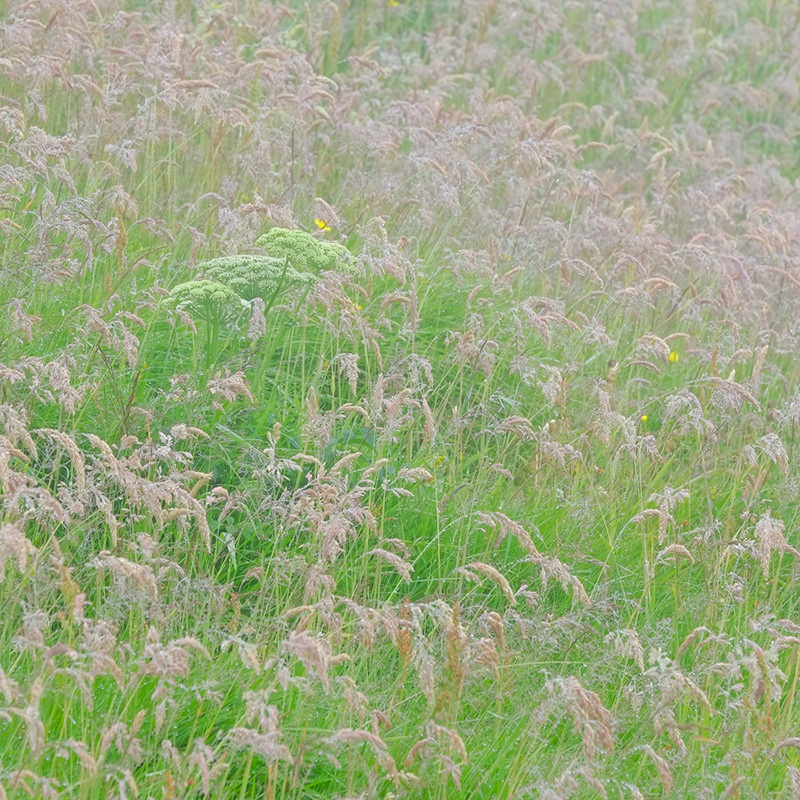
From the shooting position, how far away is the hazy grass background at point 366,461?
271 cm

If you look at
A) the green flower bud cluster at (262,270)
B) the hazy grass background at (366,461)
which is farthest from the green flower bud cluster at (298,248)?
the hazy grass background at (366,461)

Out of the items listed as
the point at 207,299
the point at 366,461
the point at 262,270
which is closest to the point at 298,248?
the point at 262,270

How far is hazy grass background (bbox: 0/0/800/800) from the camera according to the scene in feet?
8.91

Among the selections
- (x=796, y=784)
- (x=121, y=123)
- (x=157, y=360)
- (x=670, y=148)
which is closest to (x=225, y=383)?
(x=157, y=360)

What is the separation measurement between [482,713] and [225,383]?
1169mm

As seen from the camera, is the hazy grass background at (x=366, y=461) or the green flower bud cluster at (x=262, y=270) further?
the green flower bud cluster at (x=262, y=270)

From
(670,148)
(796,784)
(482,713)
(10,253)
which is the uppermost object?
(670,148)

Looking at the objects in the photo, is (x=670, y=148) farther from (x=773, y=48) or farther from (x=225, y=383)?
(x=773, y=48)

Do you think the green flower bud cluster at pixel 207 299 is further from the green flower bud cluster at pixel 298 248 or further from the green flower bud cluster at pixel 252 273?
the green flower bud cluster at pixel 298 248

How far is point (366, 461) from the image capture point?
3.98 meters

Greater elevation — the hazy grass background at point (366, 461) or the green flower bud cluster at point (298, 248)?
the green flower bud cluster at point (298, 248)

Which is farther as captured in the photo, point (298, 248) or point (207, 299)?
point (298, 248)

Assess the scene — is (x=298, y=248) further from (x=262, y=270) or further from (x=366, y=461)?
(x=366, y=461)

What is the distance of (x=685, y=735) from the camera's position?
3.20 meters
